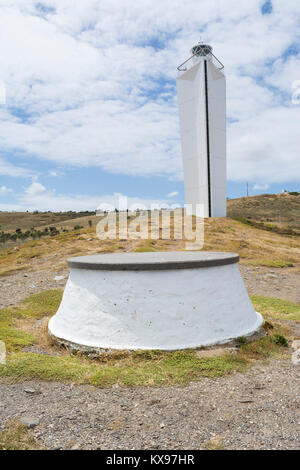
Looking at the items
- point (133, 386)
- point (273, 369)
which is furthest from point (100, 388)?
point (273, 369)

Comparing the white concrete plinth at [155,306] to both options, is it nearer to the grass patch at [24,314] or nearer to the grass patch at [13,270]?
the grass patch at [24,314]

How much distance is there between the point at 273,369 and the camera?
256 inches

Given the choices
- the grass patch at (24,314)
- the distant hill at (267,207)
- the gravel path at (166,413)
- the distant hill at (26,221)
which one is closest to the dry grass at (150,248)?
the grass patch at (24,314)

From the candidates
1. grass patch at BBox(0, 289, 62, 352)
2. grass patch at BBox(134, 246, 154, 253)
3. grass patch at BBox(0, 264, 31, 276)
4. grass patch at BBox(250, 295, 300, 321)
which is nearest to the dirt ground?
grass patch at BBox(0, 289, 62, 352)

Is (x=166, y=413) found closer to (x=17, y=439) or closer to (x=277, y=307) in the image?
(x=17, y=439)

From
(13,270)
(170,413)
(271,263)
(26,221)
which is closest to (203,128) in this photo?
(271,263)

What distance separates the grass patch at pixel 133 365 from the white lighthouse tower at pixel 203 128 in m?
28.0

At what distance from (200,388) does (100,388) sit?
1692 millimetres

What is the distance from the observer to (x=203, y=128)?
1335 inches

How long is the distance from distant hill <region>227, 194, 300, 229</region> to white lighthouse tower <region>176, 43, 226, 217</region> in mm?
38479

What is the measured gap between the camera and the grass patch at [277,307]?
34.7ft

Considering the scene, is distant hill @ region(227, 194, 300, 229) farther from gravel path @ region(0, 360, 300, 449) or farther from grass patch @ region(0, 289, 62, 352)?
gravel path @ region(0, 360, 300, 449)

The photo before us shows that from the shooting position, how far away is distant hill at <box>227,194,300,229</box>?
74.6 meters

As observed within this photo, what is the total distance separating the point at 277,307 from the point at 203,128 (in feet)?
84.7
